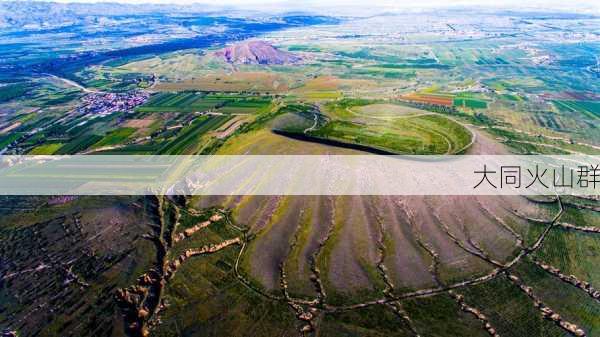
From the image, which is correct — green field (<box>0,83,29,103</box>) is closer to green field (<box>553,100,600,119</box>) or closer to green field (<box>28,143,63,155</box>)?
green field (<box>28,143,63,155</box>)

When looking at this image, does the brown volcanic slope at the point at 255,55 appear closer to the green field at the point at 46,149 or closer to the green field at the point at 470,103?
the green field at the point at 470,103

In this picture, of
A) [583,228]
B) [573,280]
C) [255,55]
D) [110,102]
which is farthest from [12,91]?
[583,228]

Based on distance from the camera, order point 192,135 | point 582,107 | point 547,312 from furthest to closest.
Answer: point 582,107
point 192,135
point 547,312

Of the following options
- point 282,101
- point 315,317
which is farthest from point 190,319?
point 282,101

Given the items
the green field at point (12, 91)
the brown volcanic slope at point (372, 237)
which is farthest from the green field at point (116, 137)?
the green field at point (12, 91)

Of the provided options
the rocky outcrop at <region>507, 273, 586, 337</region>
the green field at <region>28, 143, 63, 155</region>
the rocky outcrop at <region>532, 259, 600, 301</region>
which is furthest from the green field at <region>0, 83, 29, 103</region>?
the rocky outcrop at <region>532, 259, 600, 301</region>

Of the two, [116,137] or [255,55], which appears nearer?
[116,137]

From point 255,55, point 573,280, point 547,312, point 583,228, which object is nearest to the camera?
point 547,312

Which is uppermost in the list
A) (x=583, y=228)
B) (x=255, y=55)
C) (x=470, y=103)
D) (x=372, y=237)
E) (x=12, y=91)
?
(x=255, y=55)

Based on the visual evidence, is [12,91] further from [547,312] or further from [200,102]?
[547,312]

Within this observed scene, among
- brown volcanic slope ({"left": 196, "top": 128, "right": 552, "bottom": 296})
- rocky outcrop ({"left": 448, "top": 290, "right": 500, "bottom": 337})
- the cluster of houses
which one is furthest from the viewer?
the cluster of houses
